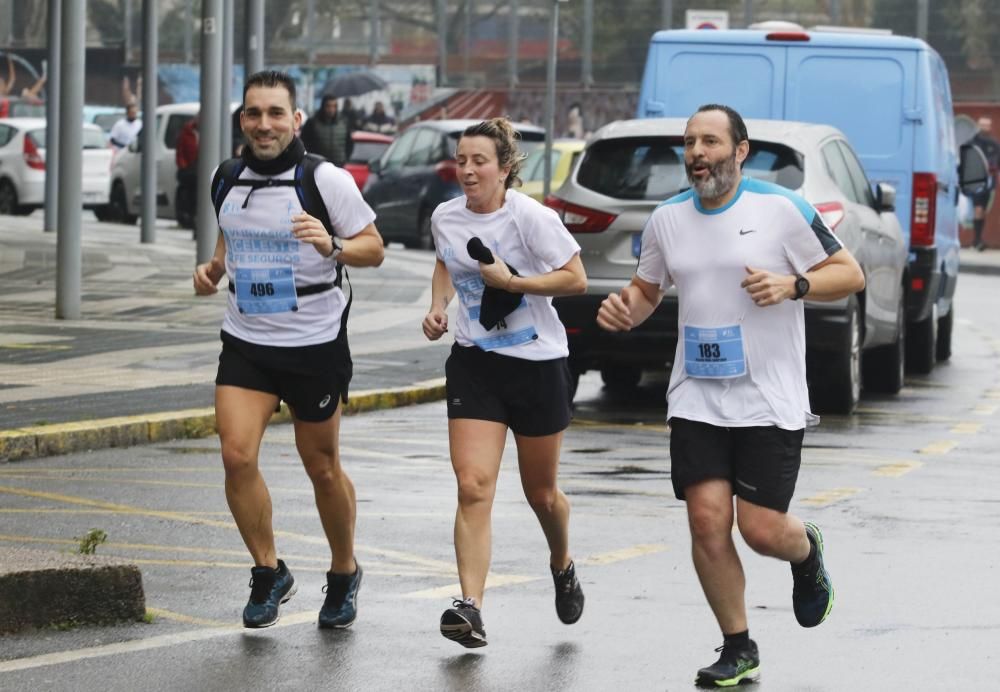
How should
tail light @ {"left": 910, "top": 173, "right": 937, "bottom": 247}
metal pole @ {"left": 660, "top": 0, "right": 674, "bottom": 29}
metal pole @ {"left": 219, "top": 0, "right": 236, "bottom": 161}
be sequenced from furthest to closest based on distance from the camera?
1. metal pole @ {"left": 660, "top": 0, "right": 674, "bottom": 29}
2. metal pole @ {"left": 219, "top": 0, "right": 236, "bottom": 161}
3. tail light @ {"left": 910, "top": 173, "right": 937, "bottom": 247}

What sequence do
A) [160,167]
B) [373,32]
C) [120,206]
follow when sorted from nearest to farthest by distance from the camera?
[160,167] < [120,206] < [373,32]

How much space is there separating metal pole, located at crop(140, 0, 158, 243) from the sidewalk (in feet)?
8.88

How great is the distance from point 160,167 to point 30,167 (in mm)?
3301

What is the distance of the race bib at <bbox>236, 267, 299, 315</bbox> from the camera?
292 inches

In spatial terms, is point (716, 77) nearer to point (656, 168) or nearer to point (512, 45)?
point (656, 168)

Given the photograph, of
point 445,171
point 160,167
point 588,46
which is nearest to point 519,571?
point 445,171

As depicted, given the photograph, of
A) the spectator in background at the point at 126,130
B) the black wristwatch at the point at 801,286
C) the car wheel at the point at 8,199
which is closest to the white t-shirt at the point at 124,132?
the spectator in background at the point at 126,130

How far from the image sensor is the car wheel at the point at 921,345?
1805cm

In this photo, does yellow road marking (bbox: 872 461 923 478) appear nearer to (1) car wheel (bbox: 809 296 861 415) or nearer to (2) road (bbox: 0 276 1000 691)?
(2) road (bbox: 0 276 1000 691)

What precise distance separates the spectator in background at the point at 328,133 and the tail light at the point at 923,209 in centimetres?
1130

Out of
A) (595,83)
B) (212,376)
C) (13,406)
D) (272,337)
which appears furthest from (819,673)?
(595,83)

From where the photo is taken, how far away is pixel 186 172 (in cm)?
3228

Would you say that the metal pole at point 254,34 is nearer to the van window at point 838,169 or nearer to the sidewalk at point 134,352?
the sidewalk at point 134,352

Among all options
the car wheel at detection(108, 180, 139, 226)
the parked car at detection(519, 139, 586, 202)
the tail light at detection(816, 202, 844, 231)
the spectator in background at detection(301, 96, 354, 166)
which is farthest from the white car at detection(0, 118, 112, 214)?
the tail light at detection(816, 202, 844, 231)
